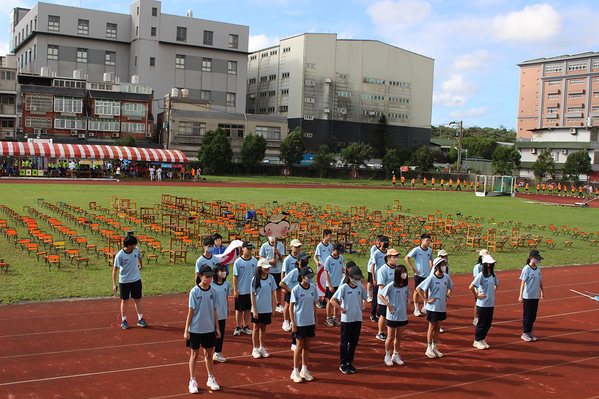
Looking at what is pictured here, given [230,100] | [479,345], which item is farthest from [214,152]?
[479,345]

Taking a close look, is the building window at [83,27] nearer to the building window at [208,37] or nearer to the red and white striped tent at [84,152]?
the building window at [208,37]

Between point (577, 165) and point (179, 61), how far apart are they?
6699cm

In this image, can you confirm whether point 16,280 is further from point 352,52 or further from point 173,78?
point 352,52

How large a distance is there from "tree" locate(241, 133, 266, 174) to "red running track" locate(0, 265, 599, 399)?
56195mm

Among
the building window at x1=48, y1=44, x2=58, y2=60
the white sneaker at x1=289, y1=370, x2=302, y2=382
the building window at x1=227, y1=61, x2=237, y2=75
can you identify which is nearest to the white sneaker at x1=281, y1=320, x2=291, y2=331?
the white sneaker at x1=289, y1=370, x2=302, y2=382

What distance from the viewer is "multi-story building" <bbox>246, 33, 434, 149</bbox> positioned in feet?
308

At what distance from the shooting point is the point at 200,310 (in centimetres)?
731

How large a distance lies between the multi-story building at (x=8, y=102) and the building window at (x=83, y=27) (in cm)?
1836

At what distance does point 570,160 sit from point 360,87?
43883 mm

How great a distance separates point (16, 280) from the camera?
42.3 ft

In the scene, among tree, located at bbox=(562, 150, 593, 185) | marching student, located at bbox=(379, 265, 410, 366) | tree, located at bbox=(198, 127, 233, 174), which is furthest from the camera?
tree, located at bbox=(562, 150, 593, 185)

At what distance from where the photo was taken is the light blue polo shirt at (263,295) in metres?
8.44

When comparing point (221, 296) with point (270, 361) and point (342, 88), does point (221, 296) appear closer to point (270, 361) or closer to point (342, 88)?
point (270, 361)

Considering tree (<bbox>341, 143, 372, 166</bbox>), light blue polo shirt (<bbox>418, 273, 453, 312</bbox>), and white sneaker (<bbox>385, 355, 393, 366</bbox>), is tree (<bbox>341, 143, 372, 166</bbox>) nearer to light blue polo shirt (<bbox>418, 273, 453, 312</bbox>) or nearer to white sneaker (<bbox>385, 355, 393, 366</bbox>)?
light blue polo shirt (<bbox>418, 273, 453, 312</bbox>)
